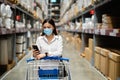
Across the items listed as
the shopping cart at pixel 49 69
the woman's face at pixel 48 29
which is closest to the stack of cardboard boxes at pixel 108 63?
the woman's face at pixel 48 29

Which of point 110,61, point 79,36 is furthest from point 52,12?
point 110,61

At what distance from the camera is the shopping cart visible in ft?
8.18

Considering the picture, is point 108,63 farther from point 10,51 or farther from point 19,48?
point 19,48

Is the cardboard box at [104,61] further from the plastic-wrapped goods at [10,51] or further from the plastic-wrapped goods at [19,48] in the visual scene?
the plastic-wrapped goods at [19,48]

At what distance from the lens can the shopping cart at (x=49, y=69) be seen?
2.49m

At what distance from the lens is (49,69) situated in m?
2.54

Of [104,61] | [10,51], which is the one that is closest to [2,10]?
Answer: [10,51]

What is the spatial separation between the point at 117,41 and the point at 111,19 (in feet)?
4.75

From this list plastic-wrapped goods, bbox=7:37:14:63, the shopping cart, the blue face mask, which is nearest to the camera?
the shopping cart

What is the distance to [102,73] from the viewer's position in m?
4.73

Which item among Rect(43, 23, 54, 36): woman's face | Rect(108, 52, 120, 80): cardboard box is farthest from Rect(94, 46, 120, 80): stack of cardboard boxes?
Rect(43, 23, 54, 36): woman's face

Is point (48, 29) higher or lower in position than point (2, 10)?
lower

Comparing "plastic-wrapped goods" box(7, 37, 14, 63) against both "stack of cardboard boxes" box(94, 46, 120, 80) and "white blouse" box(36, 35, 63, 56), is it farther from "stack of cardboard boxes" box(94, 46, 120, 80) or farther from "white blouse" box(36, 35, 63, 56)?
"white blouse" box(36, 35, 63, 56)

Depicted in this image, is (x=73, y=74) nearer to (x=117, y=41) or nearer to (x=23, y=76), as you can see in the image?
(x=23, y=76)
